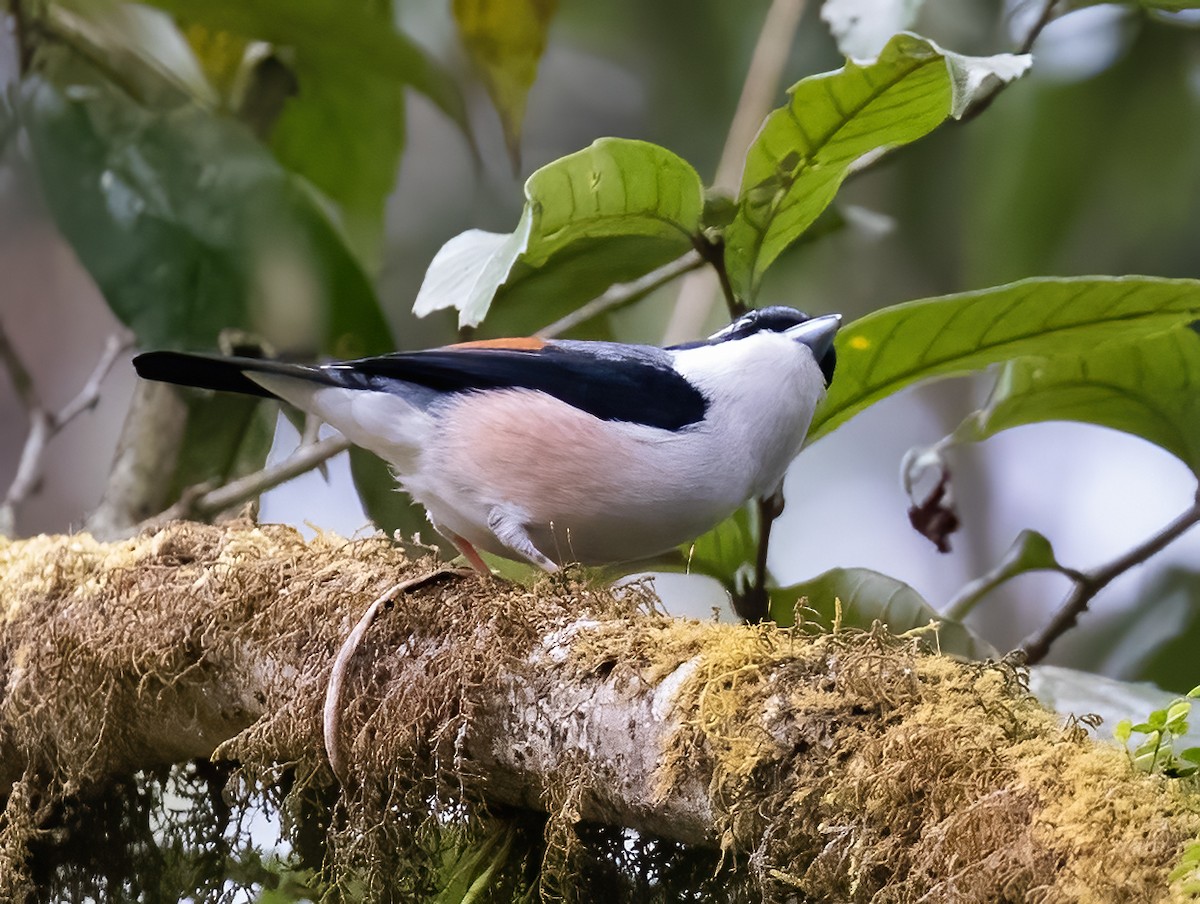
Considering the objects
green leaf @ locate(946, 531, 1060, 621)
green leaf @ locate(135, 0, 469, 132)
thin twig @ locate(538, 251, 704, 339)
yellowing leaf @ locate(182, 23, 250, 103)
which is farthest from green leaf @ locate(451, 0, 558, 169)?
green leaf @ locate(946, 531, 1060, 621)

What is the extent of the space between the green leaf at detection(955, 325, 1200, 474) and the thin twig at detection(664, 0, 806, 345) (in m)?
0.57

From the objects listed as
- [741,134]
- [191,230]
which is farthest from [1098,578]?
[191,230]

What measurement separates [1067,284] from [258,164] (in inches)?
52.1

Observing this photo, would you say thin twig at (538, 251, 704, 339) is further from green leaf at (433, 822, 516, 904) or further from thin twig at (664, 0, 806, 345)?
green leaf at (433, 822, 516, 904)

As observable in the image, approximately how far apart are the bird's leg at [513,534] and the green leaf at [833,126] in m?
0.37

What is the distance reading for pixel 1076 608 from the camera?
1188 mm

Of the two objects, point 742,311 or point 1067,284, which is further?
point 742,311

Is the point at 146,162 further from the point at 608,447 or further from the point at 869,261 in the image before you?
the point at 869,261

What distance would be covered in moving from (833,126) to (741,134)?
28.9 inches

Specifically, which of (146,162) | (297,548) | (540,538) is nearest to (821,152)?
(540,538)

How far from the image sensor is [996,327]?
111 cm

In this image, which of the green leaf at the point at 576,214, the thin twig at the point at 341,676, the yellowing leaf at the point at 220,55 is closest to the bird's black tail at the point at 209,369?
the green leaf at the point at 576,214

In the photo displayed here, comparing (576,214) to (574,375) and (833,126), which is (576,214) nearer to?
(574,375)

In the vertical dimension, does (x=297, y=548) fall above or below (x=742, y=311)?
below
